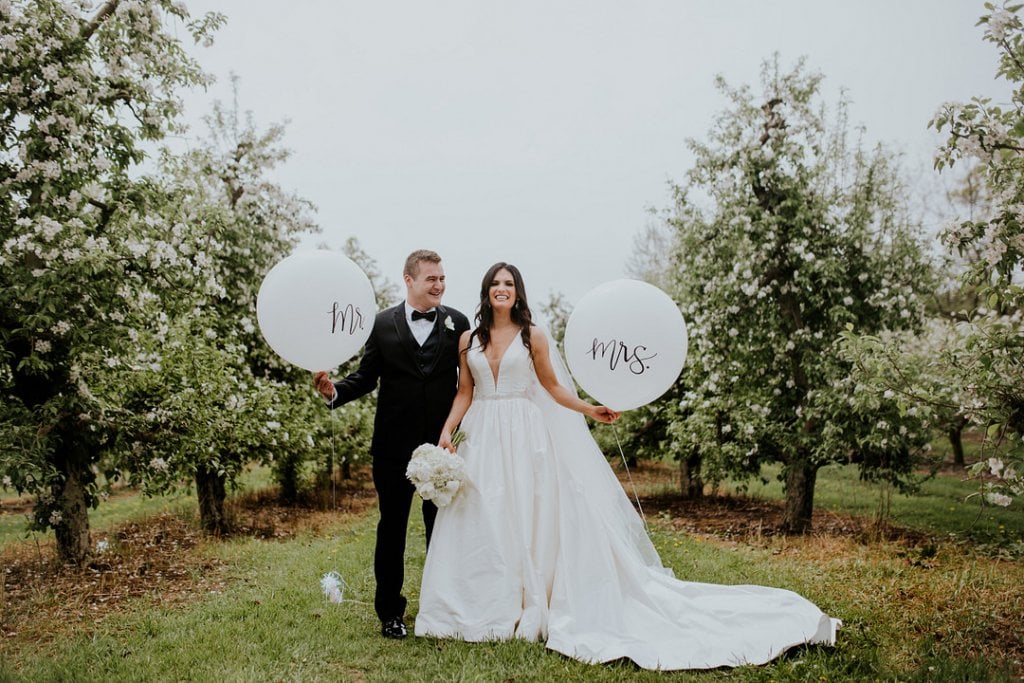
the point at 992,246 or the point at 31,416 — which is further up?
the point at 992,246

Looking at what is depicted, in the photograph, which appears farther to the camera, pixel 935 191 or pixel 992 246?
pixel 935 191

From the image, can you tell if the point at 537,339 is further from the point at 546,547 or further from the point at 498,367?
the point at 546,547

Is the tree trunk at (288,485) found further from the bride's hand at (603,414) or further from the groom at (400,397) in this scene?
the bride's hand at (603,414)

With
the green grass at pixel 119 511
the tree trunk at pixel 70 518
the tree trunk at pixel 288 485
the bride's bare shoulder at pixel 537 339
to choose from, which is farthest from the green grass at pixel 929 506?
the green grass at pixel 119 511

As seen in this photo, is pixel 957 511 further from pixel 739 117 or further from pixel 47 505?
pixel 47 505

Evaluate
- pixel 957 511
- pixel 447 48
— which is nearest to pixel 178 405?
pixel 447 48

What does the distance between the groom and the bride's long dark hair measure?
0.24 m

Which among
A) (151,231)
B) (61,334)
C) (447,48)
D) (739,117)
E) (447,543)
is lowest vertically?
(447,543)

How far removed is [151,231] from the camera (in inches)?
221

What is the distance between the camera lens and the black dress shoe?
428 centimetres

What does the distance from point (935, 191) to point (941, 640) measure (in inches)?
654

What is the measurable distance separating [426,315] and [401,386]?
→ 473 mm

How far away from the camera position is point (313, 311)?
4113mm

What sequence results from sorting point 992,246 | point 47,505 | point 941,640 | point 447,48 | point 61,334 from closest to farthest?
point 992,246, point 941,640, point 61,334, point 47,505, point 447,48
